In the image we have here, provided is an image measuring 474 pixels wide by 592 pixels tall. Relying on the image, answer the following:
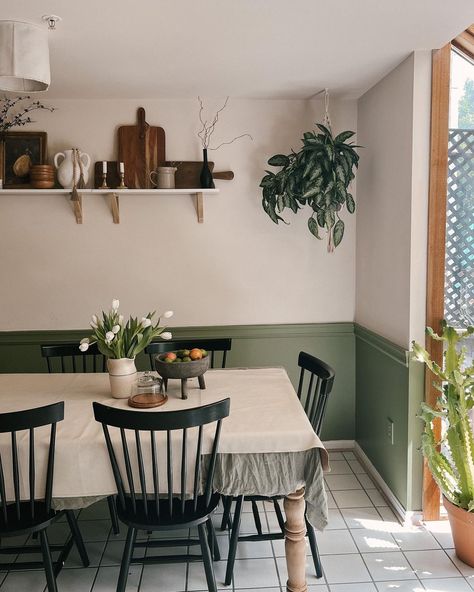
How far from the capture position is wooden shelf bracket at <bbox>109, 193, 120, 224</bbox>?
3573mm

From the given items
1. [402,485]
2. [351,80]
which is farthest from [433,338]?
[351,80]

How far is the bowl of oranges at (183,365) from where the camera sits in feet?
8.16

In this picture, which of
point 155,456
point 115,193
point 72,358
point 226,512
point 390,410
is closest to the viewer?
point 155,456

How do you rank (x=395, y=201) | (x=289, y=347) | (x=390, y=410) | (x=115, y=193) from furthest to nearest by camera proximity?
(x=289, y=347) → (x=115, y=193) → (x=390, y=410) → (x=395, y=201)

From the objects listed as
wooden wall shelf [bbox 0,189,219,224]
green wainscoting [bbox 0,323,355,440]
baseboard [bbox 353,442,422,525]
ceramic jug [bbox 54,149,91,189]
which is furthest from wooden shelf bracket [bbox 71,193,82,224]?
baseboard [bbox 353,442,422,525]

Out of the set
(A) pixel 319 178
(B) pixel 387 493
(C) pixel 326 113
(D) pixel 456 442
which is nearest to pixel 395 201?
(A) pixel 319 178

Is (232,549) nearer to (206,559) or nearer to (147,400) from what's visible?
(206,559)

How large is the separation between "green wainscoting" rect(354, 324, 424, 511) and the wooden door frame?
65 mm

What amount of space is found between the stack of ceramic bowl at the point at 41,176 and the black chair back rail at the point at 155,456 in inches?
74.9

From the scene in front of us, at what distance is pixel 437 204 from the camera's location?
2.82m

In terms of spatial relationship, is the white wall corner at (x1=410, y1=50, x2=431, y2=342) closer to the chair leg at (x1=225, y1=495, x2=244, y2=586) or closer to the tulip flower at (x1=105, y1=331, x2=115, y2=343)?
the chair leg at (x1=225, y1=495, x2=244, y2=586)

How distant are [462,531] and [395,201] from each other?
1696 millimetres

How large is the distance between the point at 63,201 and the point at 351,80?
198 cm

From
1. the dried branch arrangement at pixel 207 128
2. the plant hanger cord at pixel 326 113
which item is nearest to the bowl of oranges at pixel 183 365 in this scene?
the dried branch arrangement at pixel 207 128
